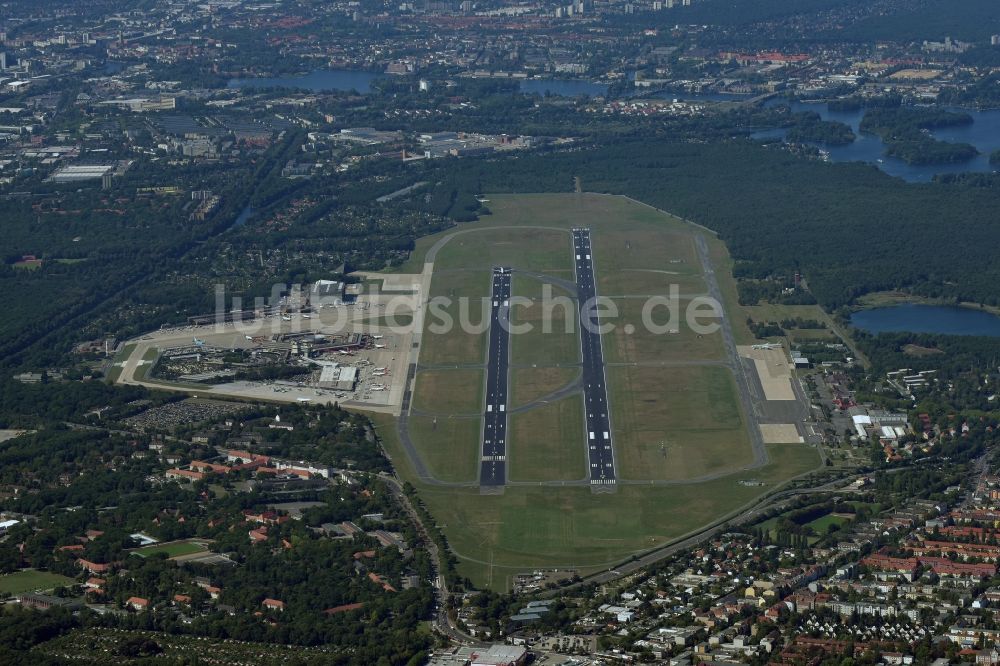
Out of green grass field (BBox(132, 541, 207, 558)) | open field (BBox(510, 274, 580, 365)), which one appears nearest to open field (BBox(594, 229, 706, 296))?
open field (BBox(510, 274, 580, 365))

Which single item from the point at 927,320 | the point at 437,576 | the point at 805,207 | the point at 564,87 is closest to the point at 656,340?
the point at 927,320

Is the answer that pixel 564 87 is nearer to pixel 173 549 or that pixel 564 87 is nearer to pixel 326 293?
pixel 326 293

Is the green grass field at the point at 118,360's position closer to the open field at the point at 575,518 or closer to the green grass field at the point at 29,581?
the open field at the point at 575,518

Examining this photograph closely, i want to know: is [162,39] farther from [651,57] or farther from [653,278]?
[653,278]

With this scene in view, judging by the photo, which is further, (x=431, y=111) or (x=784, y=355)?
(x=431, y=111)

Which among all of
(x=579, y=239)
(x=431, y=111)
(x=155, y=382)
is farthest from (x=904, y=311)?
(x=431, y=111)

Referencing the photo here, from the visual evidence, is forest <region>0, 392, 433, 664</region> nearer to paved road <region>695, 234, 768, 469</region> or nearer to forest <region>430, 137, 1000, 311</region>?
paved road <region>695, 234, 768, 469</region>
